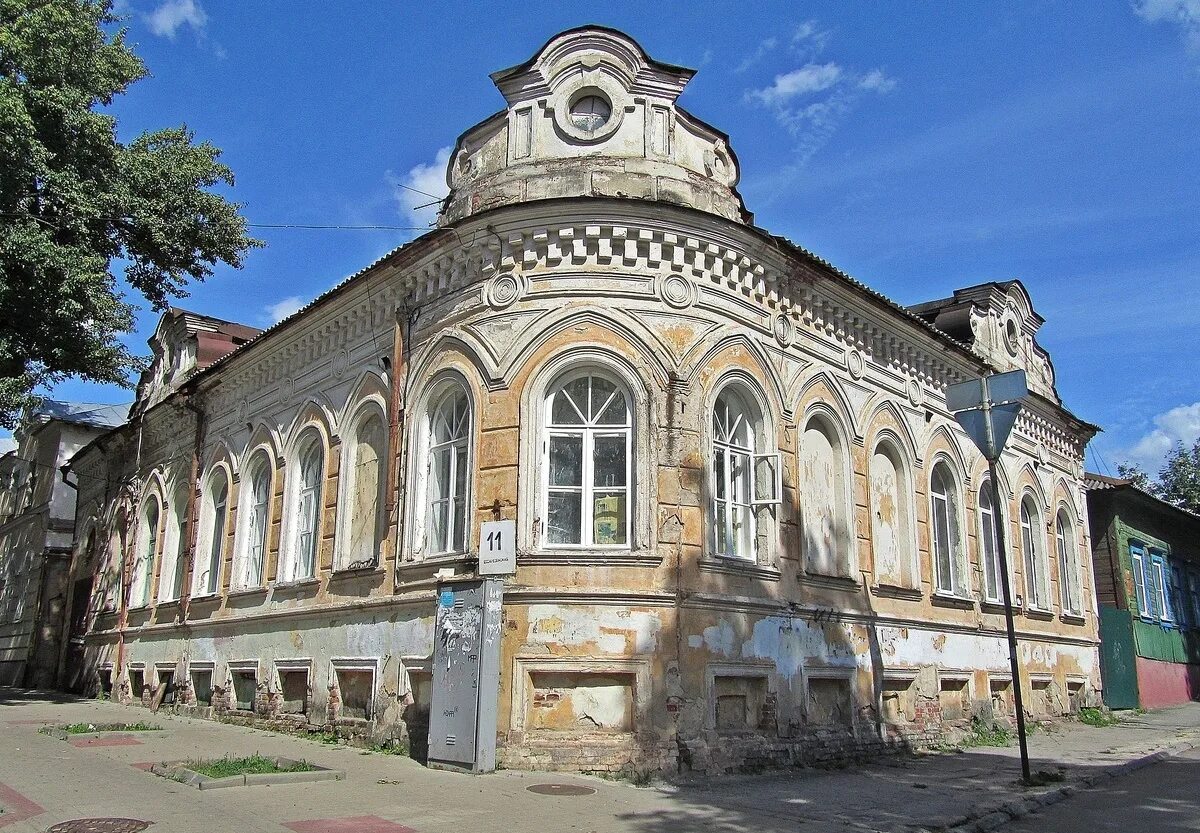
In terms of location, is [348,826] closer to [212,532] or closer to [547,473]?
[547,473]

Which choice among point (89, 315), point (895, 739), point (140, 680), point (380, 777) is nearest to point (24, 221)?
point (89, 315)

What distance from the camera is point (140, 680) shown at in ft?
62.4

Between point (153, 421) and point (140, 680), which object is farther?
point (153, 421)

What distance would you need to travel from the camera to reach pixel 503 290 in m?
11.7

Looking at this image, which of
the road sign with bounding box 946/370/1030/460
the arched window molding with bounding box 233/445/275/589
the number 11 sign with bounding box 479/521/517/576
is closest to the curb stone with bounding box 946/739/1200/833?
the road sign with bounding box 946/370/1030/460

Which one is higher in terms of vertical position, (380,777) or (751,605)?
(751,605)

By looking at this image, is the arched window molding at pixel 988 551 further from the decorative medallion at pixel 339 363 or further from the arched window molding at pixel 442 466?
the decorative medallion at pixel 339 363

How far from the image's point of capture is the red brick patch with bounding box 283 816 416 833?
6.95m

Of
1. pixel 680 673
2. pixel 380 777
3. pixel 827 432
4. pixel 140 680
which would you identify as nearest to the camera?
pixel 380 777

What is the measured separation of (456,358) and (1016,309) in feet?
43.4

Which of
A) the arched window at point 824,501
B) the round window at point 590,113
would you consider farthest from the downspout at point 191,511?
the arched window at point 824,501

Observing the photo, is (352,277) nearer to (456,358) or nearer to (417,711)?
(456,358)

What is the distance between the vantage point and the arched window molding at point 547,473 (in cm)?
1062

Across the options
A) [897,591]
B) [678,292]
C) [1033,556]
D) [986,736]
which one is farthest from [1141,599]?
[678,292]
